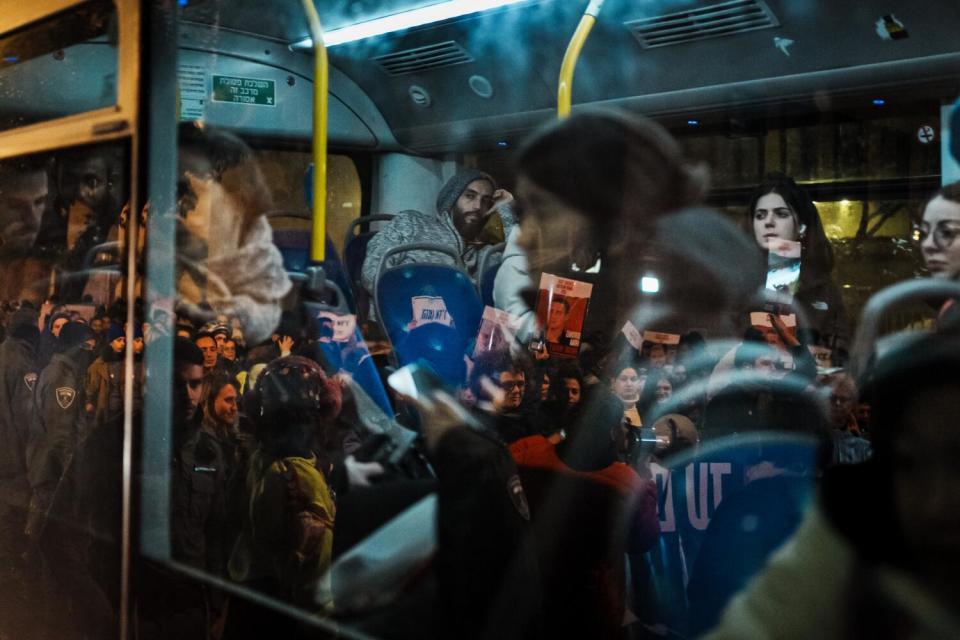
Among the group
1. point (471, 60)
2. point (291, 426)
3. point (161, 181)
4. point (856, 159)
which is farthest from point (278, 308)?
point (856, 159)

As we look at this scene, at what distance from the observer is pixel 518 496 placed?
1.83 m

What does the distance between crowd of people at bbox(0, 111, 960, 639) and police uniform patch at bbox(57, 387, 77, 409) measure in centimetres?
15

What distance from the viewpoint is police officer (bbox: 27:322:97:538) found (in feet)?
9.13

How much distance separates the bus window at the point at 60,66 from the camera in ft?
8.64

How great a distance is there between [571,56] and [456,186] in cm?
32

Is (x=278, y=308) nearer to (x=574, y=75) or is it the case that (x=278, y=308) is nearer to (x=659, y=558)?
(x=574, y=75)

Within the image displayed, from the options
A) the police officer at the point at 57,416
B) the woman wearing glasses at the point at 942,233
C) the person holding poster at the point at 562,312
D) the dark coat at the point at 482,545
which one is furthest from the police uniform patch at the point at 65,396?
the woman wearing glasses at the point at 942,233

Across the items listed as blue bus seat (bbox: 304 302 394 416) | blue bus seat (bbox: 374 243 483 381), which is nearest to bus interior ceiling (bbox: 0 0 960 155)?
blue bus seat (bbox: 374 243 483 381)

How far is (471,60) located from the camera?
1.94 m

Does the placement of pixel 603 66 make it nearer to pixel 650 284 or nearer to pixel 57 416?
pixel 650 284

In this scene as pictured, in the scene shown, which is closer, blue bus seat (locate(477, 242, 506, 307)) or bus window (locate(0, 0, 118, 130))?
blue bus seat (locate(477, 242, 506, 307))

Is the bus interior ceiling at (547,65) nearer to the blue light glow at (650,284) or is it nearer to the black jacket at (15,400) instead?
the blue light glow at (650,284)

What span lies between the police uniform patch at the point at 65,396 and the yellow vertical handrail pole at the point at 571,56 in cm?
169

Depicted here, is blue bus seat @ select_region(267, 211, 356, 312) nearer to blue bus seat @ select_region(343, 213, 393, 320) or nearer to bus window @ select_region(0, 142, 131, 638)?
blue bus seat @ select_region(343, 213, 393, 320)
